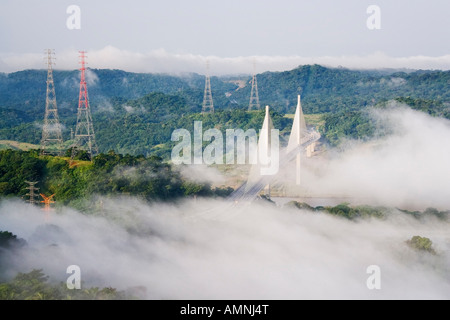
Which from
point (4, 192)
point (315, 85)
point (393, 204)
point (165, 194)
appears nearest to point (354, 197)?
point (393, 204)

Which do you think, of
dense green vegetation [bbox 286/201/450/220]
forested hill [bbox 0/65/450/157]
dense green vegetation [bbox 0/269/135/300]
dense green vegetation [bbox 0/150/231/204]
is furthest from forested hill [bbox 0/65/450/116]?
dense green vegetation [bbox 0/269/135/300]

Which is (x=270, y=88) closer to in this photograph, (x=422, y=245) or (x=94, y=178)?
(x=94, y=178)

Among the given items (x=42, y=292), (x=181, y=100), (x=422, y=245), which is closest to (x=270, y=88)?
(x=181, y=100)

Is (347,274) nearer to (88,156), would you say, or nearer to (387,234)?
(387,234)

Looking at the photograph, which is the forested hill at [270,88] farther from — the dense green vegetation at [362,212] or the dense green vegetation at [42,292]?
the dense green vegetation at [42,292]

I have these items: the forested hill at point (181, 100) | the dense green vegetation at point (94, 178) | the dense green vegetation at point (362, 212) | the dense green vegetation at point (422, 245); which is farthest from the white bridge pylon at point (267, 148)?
the forested hill at point (181, 100)

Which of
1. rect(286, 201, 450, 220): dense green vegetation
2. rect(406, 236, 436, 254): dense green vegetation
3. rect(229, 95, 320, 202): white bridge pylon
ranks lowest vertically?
rect(406, 236, 436, 254): dense green vegetation

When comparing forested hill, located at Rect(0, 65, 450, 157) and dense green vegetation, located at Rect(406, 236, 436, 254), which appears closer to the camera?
dense green vegetation, located at Rect(406, 236, 436, 254)

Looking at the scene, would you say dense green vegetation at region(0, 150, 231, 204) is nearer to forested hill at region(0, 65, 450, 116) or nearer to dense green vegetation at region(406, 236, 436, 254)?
dense green vegetation at region(406, 236, 436, 254)

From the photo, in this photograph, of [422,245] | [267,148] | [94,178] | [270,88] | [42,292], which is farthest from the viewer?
[270,88]
